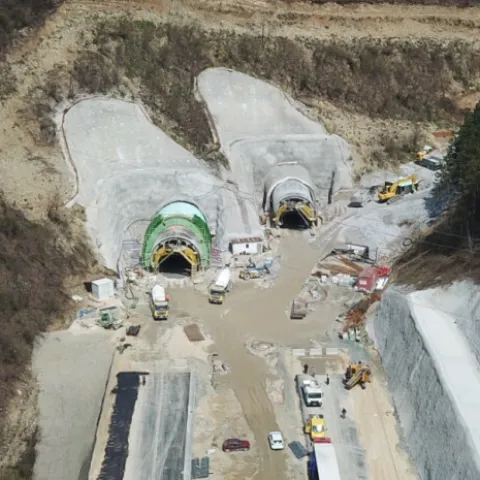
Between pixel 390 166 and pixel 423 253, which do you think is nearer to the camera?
pixel 423 253

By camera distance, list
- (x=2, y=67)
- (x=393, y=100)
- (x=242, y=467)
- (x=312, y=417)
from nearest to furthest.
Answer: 1. (x=242, y=467)
2. (x=312, y=417)
3. (x=2, y=67)
4. (x=393, y=100)

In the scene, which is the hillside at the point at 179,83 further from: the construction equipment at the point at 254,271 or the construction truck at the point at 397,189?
the construction equipment at the point at 254,271

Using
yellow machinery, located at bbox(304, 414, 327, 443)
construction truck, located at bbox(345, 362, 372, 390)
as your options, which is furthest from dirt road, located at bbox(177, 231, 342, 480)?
construction truck, located at bbox(345, 362, 372, 390)

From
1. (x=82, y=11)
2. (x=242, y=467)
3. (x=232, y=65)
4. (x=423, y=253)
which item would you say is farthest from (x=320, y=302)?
(x=82, y=11)

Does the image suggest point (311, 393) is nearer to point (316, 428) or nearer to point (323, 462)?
point (316, 428)

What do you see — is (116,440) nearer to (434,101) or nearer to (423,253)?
(423,253)

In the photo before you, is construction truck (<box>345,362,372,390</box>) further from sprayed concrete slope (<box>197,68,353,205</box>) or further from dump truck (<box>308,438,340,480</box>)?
sprayed concrete slope (<box>197,68,353,205</box>)
